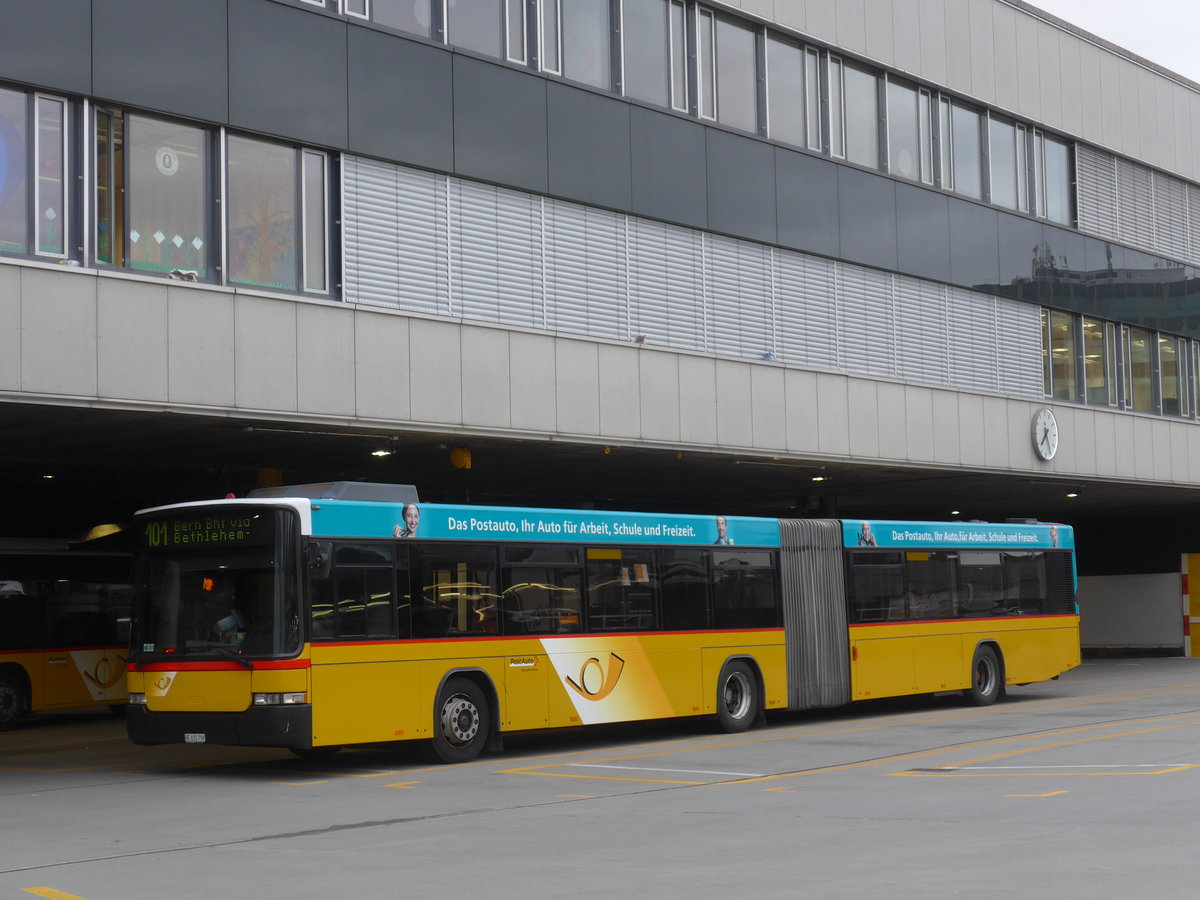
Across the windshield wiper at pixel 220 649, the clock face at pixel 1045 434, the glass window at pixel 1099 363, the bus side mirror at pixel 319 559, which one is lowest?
the windshield wiper at pixel 220 649

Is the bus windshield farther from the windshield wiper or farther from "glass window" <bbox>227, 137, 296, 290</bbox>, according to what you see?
"glass window" <bbox>227, 137, 296, 290</bbox>

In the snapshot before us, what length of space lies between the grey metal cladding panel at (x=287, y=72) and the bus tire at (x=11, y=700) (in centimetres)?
1182

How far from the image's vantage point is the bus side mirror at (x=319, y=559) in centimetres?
1503

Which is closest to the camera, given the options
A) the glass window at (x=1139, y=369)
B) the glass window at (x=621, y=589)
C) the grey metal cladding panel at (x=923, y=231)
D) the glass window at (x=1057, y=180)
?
the glass window at (x=621, y=589)

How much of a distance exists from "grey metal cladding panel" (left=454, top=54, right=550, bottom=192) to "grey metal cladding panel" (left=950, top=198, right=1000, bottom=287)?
10.7 metres

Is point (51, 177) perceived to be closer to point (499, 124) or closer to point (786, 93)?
point (499, 124)

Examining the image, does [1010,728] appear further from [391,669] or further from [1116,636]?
[1116,636]

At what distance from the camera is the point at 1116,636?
44688 mm

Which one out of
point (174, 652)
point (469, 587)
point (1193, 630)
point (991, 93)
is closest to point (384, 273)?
point (469, 587)

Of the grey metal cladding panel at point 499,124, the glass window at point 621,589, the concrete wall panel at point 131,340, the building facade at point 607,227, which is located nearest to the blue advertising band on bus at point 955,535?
the building facade at point 607,227

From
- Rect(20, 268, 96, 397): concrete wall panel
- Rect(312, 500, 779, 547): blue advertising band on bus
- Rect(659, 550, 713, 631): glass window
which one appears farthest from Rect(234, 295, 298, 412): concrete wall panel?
Rect(659, 550, 713, 631): glass window

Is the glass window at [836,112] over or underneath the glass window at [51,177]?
over

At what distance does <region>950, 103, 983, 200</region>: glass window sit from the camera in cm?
2945

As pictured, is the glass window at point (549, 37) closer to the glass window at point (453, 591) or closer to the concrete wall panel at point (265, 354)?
the concrete wall panel at point (265, 354)
